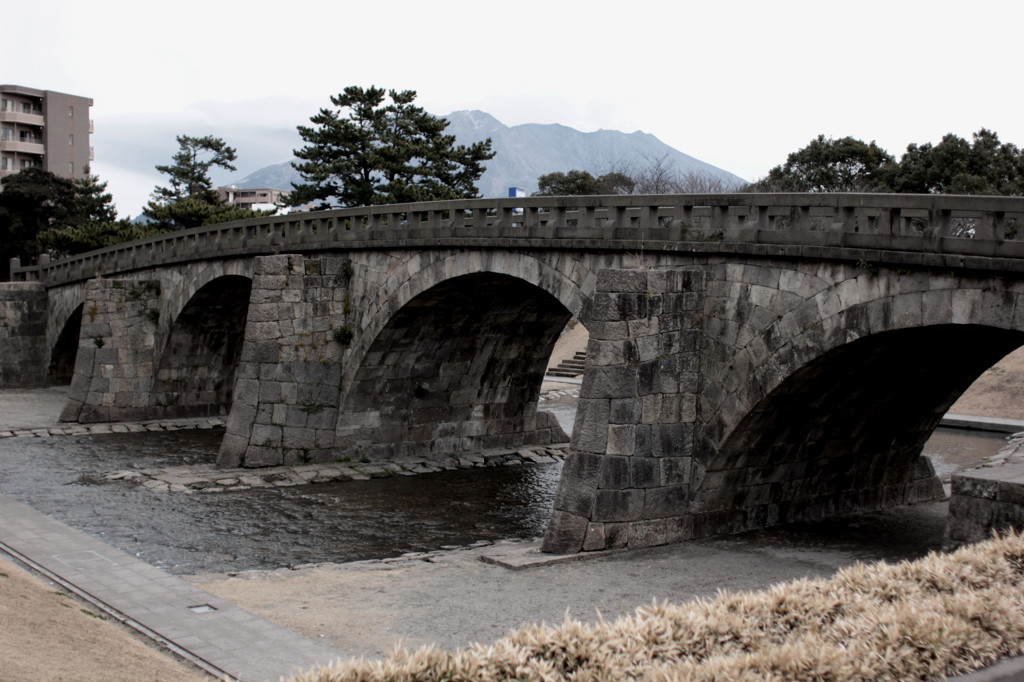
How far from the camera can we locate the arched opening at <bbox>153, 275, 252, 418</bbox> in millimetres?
39188

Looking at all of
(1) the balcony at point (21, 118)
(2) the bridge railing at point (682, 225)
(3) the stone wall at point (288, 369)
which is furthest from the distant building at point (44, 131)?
(3) the stone wall at point (288, 369)

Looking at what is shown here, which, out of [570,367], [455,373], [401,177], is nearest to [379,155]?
[401,177]

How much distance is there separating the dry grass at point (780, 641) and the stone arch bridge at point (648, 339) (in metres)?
6.42

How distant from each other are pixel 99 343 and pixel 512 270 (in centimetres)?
2139

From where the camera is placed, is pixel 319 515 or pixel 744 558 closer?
pixel 744 558

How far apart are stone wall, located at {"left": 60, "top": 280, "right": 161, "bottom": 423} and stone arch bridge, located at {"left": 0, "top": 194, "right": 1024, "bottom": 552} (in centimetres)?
48

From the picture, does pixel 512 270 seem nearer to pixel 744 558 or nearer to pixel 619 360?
pixel 619 360

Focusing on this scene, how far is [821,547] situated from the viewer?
63.2 ft

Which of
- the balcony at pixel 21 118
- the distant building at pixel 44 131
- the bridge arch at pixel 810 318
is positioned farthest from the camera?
the distant building at pixel 44 131

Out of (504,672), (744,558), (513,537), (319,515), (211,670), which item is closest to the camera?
(504,672)

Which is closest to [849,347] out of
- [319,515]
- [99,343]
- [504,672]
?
[504,672]

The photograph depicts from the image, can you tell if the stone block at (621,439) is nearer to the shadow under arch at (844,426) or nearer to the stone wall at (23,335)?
the shadow under arch at (844,426)

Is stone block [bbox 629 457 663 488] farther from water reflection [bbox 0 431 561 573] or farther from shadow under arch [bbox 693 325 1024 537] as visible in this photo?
water reflection [bbox 0 431 561 573]

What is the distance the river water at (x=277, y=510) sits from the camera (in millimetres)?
20906
